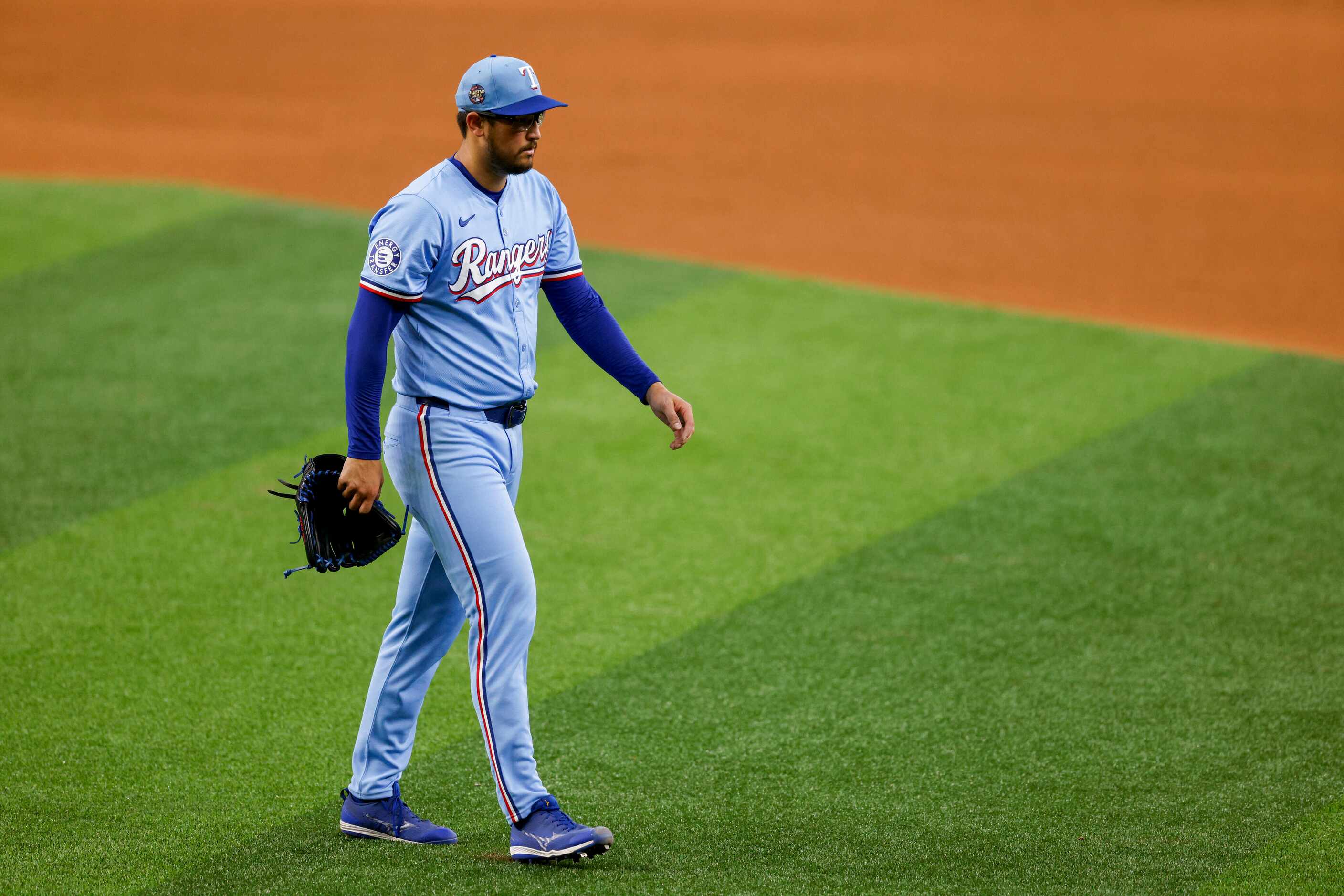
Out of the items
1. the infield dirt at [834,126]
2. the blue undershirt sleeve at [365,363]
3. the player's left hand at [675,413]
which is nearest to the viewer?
the blue undershirt sleeve at [365,363]

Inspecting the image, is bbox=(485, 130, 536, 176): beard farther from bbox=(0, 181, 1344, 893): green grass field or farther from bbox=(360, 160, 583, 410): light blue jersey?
bbox=(0, 181, 1344, 893): green grass field

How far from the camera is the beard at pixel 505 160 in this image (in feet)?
10.8

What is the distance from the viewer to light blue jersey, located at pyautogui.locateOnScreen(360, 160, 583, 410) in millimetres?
3236

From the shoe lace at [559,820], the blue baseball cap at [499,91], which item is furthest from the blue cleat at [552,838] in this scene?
the blue baseball cap at [499,91]

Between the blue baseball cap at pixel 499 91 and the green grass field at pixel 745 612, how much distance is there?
1.72m

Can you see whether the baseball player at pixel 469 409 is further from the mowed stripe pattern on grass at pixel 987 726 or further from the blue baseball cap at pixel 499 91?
the mowed stripe pattern on grass at pixel 987 726

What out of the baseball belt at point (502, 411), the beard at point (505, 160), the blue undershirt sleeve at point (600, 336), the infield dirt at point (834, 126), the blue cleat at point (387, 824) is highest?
the infield dirt at point (834, 126)

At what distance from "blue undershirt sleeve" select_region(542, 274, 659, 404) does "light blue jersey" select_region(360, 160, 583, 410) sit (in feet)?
0.66

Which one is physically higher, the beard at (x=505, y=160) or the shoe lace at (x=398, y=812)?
the beard at (x=505, y=160)

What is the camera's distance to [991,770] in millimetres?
4023

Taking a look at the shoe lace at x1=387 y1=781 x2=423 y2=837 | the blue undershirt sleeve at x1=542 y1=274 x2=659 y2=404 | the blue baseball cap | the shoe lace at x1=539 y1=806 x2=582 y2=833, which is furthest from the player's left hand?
the shoe lace at x1=387 y1=781 x2=423 y2=837

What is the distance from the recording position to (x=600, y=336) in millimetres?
3744

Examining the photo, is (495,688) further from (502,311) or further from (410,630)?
(502,311)

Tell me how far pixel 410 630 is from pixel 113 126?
1175 cm
